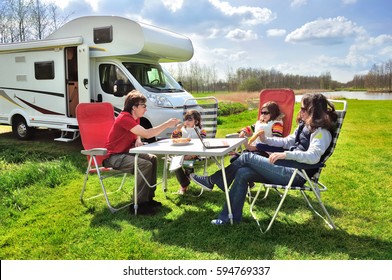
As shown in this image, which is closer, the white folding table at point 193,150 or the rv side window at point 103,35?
the white folding table at point 193,150

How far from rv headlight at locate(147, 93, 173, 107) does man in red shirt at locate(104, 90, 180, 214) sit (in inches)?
118

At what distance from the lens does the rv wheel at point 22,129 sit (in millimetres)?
8977

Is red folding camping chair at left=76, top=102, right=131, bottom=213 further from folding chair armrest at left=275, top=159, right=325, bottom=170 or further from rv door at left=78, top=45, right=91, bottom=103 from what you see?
rv door at left=78, top=45, right=91, bottom=103

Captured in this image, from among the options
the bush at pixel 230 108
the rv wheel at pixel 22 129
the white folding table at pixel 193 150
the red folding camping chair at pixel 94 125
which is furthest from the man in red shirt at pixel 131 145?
the bush at pixel 230 108

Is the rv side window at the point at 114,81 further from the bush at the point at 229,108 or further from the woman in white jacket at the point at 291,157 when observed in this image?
the bush at the point at 229,108

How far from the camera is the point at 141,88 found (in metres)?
7.18

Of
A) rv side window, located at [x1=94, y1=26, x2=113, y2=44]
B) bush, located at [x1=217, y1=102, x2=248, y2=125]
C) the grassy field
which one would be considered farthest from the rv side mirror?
bush, located at [x1=217, y1=102, x2=248, y2=125]

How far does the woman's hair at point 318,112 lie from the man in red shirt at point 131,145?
1.40m

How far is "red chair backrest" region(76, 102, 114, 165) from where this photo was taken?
4.46 metres

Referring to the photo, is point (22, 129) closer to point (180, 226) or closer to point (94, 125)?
point (94, 125)

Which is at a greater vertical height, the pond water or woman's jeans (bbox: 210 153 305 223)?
the pond water

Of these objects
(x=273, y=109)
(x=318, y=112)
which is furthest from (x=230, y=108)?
(x=318, y=112)
